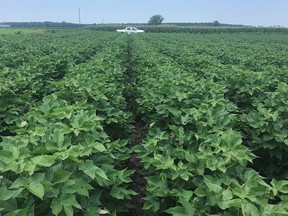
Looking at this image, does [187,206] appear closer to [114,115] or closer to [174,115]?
[174,115]

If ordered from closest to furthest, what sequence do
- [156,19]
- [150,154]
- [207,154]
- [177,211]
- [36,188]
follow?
1. [36,188]
2. [177,211]
3. [207,154]
4. [150,154]
5. [156,19]

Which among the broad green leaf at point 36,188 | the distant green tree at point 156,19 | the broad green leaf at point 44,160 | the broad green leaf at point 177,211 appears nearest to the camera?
the broad green leaf at point 36,188

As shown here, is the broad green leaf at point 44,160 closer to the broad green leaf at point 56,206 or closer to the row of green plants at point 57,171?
the row of green plants at point 57,171

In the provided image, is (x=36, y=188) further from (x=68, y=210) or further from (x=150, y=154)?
(x=150, y=154)

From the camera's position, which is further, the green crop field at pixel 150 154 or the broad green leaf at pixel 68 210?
the green crop field at pixel 150 154

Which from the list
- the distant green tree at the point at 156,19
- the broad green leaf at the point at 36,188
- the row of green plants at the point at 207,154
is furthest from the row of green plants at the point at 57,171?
the distant green tree at the point at 156,19

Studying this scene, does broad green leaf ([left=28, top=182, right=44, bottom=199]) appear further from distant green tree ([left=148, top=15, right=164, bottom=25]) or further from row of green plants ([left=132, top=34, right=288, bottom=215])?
distant green tree ([left=148, top=15, right=164, bottom=25])

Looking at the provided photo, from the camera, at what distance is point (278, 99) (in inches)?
172

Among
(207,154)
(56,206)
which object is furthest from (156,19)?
(56,206)

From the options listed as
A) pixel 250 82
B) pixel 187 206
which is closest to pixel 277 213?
pixel 187 206

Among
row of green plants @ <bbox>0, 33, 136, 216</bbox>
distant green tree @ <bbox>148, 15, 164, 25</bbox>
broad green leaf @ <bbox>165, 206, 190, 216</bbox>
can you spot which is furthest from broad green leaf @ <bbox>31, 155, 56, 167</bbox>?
distant green tree @ <bbox>148, 15, 164, 25</bbox>

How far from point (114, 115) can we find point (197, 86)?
137 centimetres

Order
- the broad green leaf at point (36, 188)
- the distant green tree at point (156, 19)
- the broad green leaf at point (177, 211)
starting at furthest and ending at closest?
the distant green tree at point (156, 19) < the broad green leaf at point (177, 211) < the broad green leaf at point (36, 188)

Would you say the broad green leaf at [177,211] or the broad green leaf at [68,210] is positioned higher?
the broad green leaf at [68,210]
